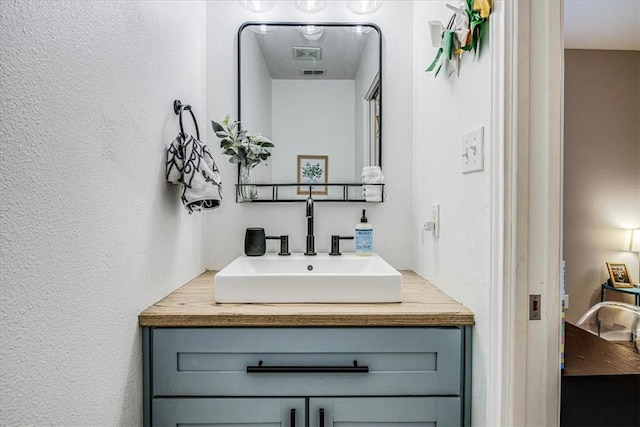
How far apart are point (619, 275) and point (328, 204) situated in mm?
2583

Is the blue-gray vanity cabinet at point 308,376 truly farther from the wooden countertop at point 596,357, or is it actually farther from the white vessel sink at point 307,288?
the wooden countertop at point 596,357

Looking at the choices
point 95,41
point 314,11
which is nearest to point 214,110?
point 314,11

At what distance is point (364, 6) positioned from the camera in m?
1.59

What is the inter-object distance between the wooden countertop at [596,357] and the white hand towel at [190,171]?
1075 millimetres

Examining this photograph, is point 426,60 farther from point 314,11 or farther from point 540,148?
point 540,148

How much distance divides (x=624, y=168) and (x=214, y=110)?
10.1 feet

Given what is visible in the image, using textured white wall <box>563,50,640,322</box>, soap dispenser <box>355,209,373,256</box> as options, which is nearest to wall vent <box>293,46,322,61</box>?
soap dispenser <box>355,209,373,256</box>

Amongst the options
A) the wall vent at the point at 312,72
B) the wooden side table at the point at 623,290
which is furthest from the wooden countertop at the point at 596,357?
the wooden side table at the point at 623,290

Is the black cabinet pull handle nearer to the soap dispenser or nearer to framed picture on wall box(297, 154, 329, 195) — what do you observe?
the soap dispenser

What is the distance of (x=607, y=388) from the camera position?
91 cm

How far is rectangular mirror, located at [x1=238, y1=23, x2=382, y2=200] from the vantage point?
160cm

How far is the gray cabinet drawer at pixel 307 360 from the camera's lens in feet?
3.23

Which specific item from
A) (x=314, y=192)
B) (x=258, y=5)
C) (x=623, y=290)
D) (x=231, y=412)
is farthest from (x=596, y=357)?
(x=623, y=290)

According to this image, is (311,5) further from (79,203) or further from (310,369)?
(310,369)
